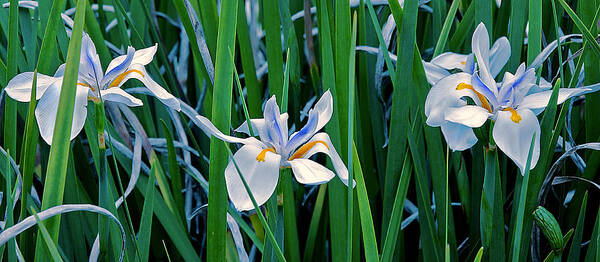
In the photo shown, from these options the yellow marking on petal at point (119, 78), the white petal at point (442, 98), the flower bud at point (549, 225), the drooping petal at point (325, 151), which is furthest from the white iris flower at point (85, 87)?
the flower bud at point (549, 225)

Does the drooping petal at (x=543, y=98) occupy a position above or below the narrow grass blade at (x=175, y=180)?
above

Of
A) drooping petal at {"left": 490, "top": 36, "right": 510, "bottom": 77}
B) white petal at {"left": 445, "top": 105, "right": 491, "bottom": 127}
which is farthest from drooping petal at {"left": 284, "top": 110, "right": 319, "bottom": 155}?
drooping petal at {"left": 490, "top": 36, "right": 510, "bottom": 77}

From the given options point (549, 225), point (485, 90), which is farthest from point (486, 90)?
point (549, 225)

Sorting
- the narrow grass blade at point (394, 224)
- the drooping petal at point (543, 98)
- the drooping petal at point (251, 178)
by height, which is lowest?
the narrow grass blade at point (394, 224)

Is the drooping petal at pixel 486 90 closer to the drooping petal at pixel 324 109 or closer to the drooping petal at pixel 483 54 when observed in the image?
the drooping petal at pixel 483 54

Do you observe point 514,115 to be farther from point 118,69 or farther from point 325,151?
point 118,69
